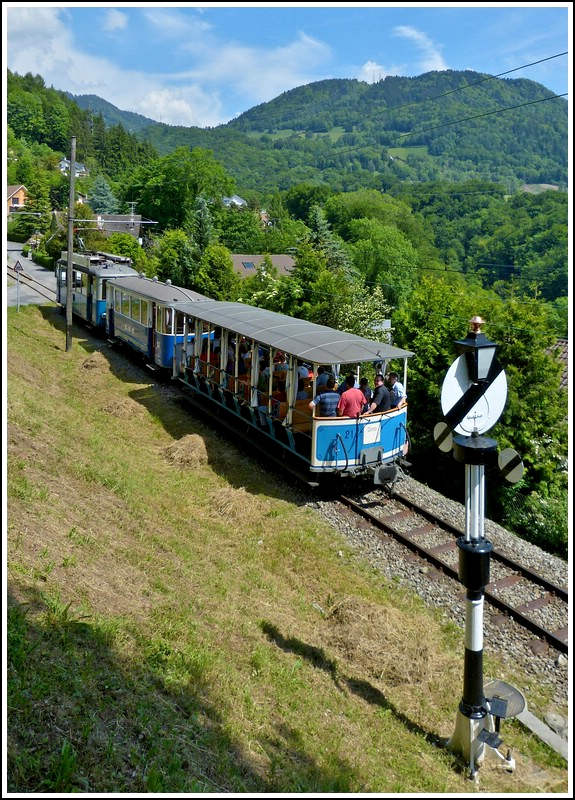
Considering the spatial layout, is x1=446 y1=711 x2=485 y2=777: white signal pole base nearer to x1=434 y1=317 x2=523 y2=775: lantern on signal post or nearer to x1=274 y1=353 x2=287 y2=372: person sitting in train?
x1=434 y1=317 x2=523 y2=775: lantern on signal post

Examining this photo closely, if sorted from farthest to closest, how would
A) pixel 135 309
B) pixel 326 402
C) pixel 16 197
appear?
1. pixel 16 197
2. pixel 135 309
3. pixel 326 402

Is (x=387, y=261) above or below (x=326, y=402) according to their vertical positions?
above

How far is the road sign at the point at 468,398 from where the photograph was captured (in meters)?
5.92

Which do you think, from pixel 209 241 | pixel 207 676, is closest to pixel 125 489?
pixel 207 676

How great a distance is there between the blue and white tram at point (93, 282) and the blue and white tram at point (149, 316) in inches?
51.5

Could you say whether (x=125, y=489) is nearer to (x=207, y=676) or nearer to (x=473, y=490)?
(x=207, y=676)

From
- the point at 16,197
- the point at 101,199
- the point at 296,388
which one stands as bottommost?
the point at 296,388

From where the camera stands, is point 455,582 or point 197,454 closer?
point 455,582

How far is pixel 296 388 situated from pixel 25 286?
3435cm

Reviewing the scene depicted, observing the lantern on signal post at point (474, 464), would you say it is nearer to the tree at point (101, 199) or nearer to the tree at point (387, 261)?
the tree at point (387, 261)

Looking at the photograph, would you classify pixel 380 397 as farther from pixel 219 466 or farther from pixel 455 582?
pixel 455 582

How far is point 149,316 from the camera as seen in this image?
21594 mm

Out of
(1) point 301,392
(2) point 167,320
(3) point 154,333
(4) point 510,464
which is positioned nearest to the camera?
(4) point 510,464

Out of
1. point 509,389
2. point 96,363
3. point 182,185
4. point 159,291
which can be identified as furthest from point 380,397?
point 182,185
